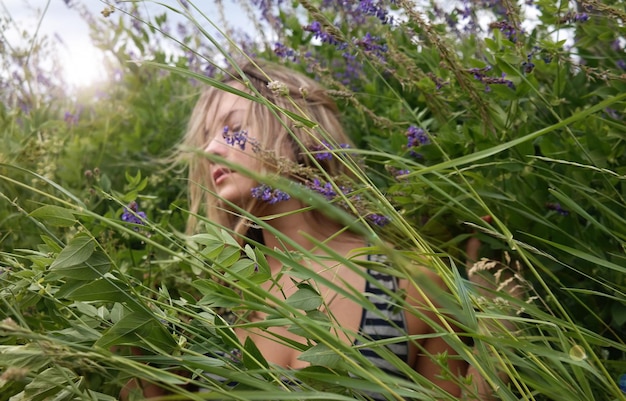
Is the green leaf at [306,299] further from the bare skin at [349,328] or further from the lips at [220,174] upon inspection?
the lips at [220,174]

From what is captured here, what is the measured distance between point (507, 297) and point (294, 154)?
1.04m

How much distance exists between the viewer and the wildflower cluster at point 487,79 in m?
1.29

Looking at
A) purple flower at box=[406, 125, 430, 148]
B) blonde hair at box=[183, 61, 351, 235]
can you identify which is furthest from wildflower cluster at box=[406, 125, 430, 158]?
blonde hair at box=[183, 61, 351, 235]

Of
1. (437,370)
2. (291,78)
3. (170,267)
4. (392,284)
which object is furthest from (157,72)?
(437,370)

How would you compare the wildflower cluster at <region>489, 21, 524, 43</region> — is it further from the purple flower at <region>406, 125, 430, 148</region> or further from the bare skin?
the bare skin

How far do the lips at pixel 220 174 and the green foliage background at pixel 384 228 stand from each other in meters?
0.17

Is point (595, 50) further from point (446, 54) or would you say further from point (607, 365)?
point (607, 365)

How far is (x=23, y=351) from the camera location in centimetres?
72

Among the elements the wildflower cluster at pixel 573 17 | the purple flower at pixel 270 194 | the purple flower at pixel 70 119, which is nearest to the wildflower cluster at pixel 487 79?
the wildflower cluster at pixel 573 17

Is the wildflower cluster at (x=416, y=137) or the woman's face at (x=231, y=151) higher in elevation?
the wildflower cluster at (x=416, y=137)

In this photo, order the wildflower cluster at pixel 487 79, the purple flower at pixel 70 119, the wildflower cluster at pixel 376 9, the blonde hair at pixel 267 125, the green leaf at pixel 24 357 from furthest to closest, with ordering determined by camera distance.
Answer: the purple flower at pixel 70 119, the blonde hair at pixel 267 125, the wildflower cluster at pixel 376 9, the wildflower cluster at pixel 487 79, the green leaf at pixel 24 357

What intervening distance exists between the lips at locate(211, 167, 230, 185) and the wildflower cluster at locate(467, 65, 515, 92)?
0.68 metres

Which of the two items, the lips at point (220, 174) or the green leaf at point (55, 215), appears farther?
the lips at point (220, 174)

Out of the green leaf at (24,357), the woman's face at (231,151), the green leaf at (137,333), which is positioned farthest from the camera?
the woman's face at (231,151)
